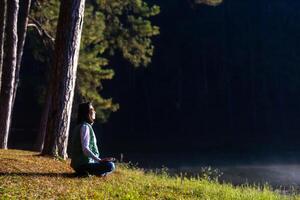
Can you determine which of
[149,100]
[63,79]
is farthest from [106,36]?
[149,100]

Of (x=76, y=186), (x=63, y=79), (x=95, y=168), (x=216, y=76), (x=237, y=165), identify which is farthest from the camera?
(x=216, y=76)

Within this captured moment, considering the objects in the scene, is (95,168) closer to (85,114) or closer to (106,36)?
(85,114)

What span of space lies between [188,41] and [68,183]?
56.9 m

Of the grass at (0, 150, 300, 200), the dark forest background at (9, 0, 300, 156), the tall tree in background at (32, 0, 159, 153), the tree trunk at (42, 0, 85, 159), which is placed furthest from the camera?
the dark forest background at (9, 0, 300, 156)

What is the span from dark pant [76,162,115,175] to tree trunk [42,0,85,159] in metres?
1.59

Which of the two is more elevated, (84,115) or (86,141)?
(84,115)

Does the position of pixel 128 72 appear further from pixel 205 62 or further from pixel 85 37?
pixel 85 37

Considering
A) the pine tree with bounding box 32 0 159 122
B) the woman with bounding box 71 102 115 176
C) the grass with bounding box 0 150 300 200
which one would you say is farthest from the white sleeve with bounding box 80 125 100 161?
the pine tree with bounding box 32 0 159 122

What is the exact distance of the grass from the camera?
7.66m

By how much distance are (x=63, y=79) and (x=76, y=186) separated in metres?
2.85

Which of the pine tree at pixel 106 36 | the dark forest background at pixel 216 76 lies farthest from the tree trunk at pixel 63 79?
the dark forest background at pixel 216 76

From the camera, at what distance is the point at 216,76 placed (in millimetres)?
66438

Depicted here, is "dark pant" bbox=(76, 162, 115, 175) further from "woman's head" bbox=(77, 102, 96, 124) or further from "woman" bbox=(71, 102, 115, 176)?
"woman's head" bbox=(77, 102, 96, 124)

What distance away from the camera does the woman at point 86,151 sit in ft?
29.1
